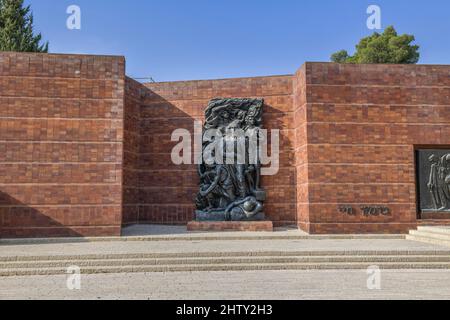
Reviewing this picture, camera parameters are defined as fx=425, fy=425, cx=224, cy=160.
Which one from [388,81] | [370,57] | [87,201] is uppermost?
[370,57]

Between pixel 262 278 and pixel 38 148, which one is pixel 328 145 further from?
pixel 38 148

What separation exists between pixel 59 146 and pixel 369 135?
8.74 metres

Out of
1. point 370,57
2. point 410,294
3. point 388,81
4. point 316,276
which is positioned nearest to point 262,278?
point 316,276

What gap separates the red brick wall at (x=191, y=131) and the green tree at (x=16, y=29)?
12997 mm

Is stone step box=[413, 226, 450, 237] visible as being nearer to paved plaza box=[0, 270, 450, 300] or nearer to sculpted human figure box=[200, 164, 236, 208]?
paved plaza box=[0, 270, 450, 300]

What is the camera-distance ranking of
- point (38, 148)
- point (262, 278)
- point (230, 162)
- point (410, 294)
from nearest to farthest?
point (410, 294) → point (262, 278) → point (38, 148) → point (230, 162)

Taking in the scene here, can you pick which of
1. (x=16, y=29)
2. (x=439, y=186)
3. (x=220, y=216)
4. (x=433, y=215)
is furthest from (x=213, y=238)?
(x=16, y=29)

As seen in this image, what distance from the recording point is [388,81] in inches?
492

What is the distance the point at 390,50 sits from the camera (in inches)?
1152

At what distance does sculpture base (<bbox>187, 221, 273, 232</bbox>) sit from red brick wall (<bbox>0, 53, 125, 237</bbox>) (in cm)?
233

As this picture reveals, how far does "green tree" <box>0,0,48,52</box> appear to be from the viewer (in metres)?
23.2

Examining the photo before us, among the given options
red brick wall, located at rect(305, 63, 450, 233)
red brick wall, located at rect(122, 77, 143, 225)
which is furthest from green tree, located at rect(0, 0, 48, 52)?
red brick wall, located at rect(305, 63, 450, 233)
